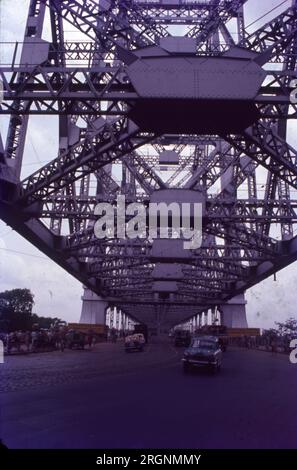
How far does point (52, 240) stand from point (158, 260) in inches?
348

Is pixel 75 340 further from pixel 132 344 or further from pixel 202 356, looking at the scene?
pixel 202 356

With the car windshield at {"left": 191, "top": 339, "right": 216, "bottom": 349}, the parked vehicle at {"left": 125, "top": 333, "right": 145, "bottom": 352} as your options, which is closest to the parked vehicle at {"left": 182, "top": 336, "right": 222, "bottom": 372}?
the car windshield at {"left": 191, "top": 339, "right": 216, "bottom": 349}

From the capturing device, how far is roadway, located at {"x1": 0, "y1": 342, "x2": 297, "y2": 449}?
7.75 meters

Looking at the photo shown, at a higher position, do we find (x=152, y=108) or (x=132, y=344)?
(x=152, y=108)

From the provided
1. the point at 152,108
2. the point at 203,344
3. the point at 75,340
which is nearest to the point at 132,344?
the point at 75,340

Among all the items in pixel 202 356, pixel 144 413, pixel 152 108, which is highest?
pixel 152 108

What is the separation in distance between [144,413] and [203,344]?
49.0 ft

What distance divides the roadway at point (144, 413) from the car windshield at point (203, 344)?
654cm

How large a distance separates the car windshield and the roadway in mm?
6537

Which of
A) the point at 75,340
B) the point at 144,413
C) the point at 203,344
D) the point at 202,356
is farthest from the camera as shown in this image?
the point at 75,340

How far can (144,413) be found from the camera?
33.9 feet

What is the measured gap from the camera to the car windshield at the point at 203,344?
80.8ft

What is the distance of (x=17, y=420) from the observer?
957 cm

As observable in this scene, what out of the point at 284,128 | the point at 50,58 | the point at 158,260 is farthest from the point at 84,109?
the point at 158,260
